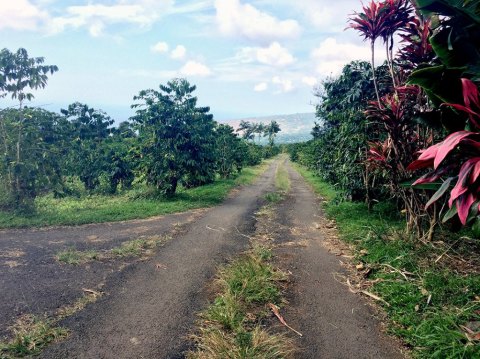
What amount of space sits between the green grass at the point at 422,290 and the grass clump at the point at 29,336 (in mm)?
3970

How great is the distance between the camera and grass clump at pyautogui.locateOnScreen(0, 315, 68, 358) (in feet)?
11.6

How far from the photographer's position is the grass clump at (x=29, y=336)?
352cm

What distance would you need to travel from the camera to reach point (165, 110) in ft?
44.3

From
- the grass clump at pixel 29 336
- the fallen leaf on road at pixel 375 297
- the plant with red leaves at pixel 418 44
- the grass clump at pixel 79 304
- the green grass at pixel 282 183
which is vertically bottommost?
the green grass at pixel 282 183

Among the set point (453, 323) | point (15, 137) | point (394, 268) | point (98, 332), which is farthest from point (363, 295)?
point (15, 137)

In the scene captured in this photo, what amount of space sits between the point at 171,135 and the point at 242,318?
423 inches

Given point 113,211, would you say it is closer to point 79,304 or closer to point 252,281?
point 79,304

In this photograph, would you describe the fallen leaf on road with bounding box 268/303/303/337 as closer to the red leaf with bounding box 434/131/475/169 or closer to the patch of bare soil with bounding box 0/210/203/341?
the red leaf with bounding box 434/131/475/169

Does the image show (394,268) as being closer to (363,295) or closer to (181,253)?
(363,295)

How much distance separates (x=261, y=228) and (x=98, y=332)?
553 centimetres

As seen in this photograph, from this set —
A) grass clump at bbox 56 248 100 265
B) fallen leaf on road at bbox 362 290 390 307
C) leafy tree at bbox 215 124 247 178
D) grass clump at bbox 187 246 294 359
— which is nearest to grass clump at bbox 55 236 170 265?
grass clump at bbox 56 248 100 265

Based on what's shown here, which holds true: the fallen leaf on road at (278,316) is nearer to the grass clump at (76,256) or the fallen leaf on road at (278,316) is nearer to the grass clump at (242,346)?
the grass clump at (242,346)

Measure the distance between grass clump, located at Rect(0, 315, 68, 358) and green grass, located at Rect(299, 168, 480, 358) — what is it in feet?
13.0

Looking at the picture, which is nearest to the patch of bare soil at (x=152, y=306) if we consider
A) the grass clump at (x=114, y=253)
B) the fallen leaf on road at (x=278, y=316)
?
the grass clump at (x=114, y=253)
